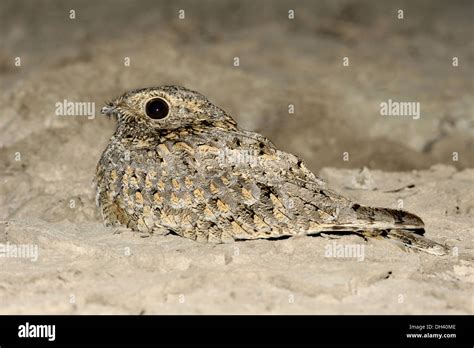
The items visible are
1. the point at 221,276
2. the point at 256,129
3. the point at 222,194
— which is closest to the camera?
the point at 221,276

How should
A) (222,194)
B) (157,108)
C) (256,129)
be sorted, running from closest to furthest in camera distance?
(222,194) < (157,108) < (256,129)

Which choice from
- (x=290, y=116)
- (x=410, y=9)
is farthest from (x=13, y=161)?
(x=410, y=9)

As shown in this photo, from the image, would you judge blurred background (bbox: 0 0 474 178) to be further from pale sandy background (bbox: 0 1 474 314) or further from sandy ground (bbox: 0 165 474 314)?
sandy ground (bbox: 0 165 474 314)

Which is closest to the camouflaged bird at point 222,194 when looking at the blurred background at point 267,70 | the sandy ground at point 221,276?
the sandy ground at point 221,276

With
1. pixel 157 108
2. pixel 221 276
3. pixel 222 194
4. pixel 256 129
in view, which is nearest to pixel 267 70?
pixel 256 129

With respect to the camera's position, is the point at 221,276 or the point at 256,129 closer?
the point at 221,276

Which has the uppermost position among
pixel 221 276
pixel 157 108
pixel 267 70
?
pixel 267 70

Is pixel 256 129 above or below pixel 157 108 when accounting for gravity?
above

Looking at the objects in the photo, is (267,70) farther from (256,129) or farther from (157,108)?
(157,108)
